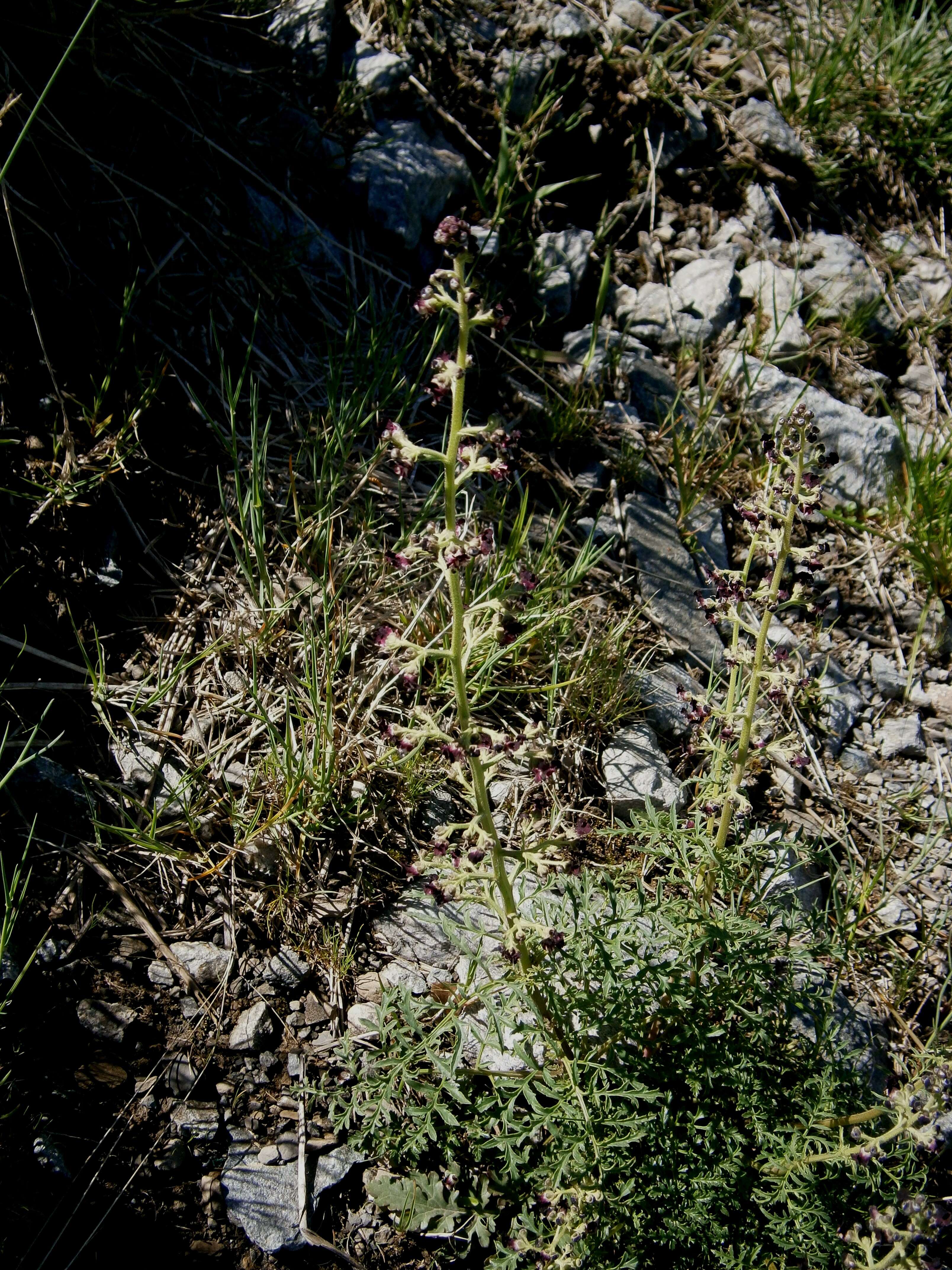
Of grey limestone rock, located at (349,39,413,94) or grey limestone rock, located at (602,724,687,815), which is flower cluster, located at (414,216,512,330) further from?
grey limestone rock, located at (349,39,413,94)

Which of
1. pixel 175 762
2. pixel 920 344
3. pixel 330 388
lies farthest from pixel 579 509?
pixel 920 344

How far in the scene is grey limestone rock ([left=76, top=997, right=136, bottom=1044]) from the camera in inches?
104

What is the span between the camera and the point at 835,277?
4719 mm

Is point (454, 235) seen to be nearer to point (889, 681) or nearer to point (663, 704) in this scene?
point (663, 704)

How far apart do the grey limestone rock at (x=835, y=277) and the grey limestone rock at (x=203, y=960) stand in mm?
4075

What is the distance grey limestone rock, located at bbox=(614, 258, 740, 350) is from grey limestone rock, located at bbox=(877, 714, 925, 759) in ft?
6.71

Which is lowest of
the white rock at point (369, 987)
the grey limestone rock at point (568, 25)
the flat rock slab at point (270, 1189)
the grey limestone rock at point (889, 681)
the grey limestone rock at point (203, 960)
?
the flat rock slab at point (270, 1189)

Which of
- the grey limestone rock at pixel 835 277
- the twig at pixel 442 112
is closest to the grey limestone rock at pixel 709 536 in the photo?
the grey limestone rock at pixel 835 277

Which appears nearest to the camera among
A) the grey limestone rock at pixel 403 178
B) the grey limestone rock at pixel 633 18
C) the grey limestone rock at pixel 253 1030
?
the grey limestone rock at pixel 253 1030

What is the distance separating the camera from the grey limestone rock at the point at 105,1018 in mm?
2633

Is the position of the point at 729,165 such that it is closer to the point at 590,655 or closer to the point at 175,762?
the point at 590,655

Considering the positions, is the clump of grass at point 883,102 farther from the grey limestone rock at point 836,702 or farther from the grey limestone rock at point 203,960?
the grey limestone rock at point 203,960

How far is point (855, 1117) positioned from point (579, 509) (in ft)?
8.04

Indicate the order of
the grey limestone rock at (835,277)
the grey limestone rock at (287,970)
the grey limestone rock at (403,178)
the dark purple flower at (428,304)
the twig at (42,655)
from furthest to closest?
the grey limestone rock at (835,277), the grey limestone rock at (403,178), the twig at (42,655), the grey limestone rock at (287,970), the dark purple flower at (428,304)
